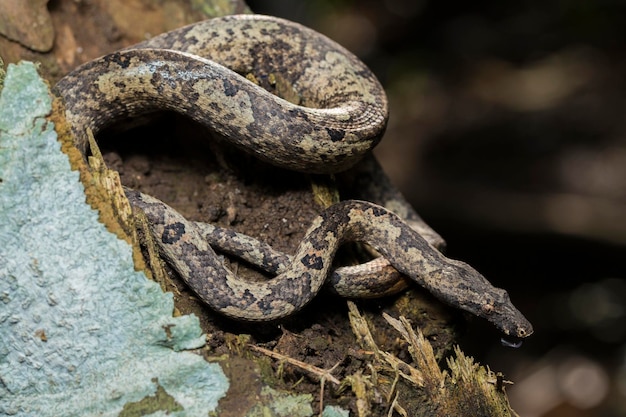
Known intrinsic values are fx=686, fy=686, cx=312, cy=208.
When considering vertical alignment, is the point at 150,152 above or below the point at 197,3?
below

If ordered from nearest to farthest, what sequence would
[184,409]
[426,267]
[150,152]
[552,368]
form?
[184,409] < [426,267] < [150,152] < [552,368]

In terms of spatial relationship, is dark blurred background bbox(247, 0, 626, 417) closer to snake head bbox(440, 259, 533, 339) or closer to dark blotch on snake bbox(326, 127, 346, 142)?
snake head bbox(440, 259, 533, 339)

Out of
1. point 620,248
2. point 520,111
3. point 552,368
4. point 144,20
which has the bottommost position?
point 552,368

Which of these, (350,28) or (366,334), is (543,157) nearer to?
(350,28)

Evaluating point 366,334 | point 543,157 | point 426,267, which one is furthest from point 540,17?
point 366,334

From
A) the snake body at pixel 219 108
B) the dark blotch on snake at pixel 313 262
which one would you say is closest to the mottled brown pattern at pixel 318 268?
the dark blotch on snake at pixel 313 262

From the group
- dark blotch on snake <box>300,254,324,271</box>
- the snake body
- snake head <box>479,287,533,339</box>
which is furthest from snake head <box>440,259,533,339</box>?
the snake body
